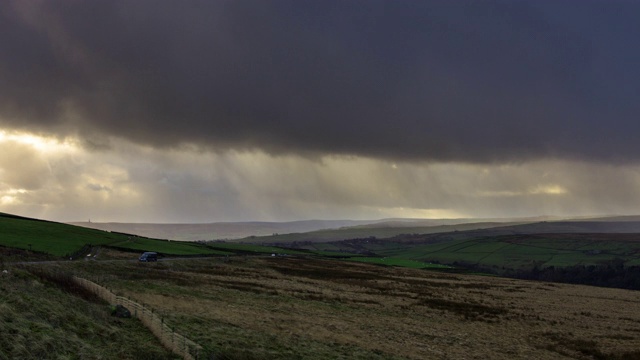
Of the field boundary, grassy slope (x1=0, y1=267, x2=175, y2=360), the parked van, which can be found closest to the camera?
grassy slope (x1=0, y1=267, x2=175, y2=360)

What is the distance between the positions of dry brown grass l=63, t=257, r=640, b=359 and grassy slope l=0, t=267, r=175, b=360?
3.47 m

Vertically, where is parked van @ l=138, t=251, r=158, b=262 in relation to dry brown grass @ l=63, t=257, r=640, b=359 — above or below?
above

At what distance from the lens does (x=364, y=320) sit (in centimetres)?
4266

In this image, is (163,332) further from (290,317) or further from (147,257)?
(147,257)

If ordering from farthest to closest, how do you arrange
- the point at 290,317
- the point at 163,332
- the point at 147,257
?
the point at 147,257, the point at 290,317, the point at 163,332

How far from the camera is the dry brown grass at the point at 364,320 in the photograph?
29641mm

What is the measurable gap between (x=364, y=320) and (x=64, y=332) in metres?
28.6

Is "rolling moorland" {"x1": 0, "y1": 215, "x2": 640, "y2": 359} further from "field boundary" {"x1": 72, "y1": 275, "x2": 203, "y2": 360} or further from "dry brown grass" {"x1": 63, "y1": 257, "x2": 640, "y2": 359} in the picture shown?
"field boundary" {"x1": 72, "y1": 275, "x2": 203, "y2": 360}

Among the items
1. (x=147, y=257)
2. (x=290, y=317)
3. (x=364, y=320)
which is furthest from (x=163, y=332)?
(x=147, y=257)

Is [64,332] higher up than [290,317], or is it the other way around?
[64,332]

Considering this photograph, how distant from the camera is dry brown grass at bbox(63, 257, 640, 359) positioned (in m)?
29.6

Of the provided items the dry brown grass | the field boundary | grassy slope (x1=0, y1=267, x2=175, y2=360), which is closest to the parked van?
the dry brown grass

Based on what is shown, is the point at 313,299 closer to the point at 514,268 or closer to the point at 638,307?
the point at 638,307

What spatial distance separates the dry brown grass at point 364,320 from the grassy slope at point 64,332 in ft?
11.4
